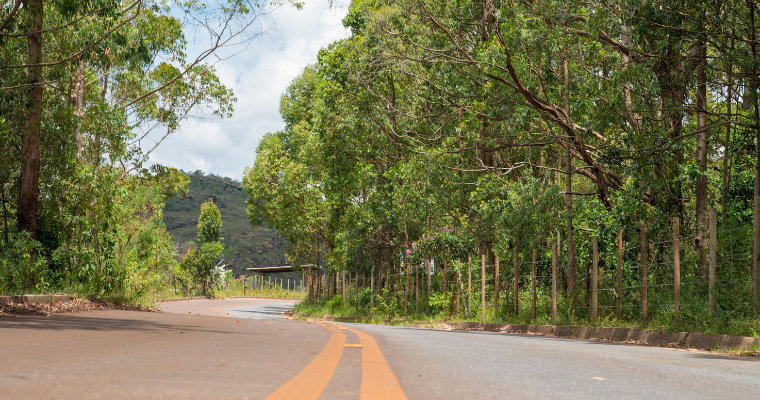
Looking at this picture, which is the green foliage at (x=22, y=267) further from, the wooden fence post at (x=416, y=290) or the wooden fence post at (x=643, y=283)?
the wooden fence post at (x=643, y=283)

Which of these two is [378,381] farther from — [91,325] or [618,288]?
[618,288]

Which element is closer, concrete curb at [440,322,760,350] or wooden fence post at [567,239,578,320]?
concrete curb at [440,322,760,350]

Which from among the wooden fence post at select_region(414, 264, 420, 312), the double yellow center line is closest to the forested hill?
the wooden fence post at select_region(414, 264, 420, 312)

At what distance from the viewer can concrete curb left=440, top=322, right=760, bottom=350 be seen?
29.5ft

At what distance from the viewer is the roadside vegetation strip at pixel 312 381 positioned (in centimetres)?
329

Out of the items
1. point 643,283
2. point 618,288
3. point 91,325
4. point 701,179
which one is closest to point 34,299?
point 91,325

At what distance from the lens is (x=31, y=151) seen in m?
15.2

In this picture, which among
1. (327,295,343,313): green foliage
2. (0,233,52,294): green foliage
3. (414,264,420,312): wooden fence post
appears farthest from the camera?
(327,295,343,313): green foliage

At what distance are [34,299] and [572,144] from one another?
1173 centimetres

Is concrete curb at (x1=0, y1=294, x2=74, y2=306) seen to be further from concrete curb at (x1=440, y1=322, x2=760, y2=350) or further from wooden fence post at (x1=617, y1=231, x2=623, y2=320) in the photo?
wooden fence post at (x1=617, y1=231, x2=623, y2=320)

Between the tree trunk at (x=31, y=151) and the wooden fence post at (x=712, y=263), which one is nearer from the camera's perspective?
the wooden fence post at (x=712, y=263)

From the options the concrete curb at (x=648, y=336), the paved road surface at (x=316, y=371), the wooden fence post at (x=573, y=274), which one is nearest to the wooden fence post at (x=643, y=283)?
the concrete curb at (x=648, y=336)

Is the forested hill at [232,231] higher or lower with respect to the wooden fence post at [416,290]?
higher

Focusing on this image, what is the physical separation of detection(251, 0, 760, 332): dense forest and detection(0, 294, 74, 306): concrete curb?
956 cm
